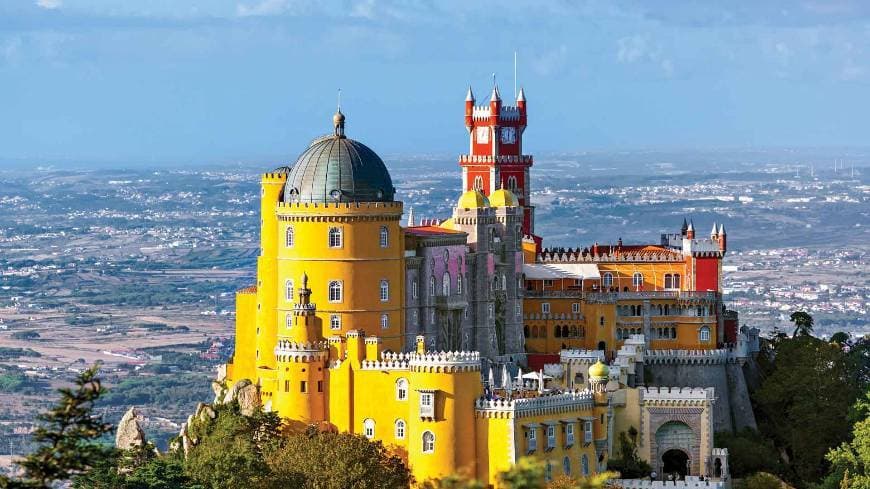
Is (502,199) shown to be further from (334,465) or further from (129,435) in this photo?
(334,465)

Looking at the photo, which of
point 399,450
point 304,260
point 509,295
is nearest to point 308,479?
point 399,450

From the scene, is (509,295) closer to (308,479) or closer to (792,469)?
(792,469)

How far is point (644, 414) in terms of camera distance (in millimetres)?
111062

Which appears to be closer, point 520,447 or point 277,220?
point 520,447

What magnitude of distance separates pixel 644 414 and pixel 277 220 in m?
20.1

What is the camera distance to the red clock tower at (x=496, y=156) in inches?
5482

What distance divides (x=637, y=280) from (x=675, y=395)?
2011 cm

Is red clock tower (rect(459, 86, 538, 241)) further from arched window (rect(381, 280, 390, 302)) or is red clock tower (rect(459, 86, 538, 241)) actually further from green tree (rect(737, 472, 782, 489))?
green tree (rect(737, 472, 782, 489))

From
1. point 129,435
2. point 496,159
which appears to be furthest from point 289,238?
point 496,159

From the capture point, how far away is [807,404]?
12056 centimetres

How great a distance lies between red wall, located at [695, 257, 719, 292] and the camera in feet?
425

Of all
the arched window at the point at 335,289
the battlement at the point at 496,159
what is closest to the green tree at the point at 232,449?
the arched window at the point at 335,289

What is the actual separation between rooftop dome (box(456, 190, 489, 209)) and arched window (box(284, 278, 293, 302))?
42.0ft

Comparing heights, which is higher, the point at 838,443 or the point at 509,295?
the point at 509,295
